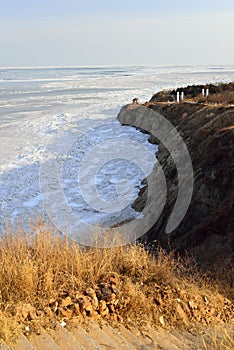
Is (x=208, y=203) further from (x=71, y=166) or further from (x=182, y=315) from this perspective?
(x=71, y=166)

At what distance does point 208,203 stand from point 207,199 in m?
0.19

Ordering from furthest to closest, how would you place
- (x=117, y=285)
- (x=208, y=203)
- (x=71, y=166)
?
(x=71, y=166)
(x=208, y=203)
(x=117, y=285)

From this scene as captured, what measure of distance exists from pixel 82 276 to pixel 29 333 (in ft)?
4.94

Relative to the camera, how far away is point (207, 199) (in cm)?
1123

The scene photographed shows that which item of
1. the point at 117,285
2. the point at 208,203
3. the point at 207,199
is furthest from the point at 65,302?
the point at 207,199

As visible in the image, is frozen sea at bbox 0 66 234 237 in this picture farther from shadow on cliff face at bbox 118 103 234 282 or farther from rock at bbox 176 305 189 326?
rock at bbox 176 305 189 326

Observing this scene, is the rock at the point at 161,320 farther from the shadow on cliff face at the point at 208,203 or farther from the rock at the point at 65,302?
the shadow on cliff face at the point at 208,203

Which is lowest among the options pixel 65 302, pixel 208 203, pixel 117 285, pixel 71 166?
pixel 71 166

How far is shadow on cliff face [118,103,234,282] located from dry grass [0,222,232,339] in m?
1.71

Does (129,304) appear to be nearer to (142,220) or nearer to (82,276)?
(82,276)

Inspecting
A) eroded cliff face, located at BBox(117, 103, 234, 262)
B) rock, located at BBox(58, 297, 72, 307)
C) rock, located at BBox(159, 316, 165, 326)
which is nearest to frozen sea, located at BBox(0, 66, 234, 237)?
eroded cliff face, located at BBox(117, 103, 234, 262)

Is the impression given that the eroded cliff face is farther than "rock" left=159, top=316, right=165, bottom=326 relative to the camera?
Yes

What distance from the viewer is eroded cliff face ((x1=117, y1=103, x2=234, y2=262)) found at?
30.2 ft

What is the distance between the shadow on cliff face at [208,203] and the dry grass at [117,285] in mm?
1707
